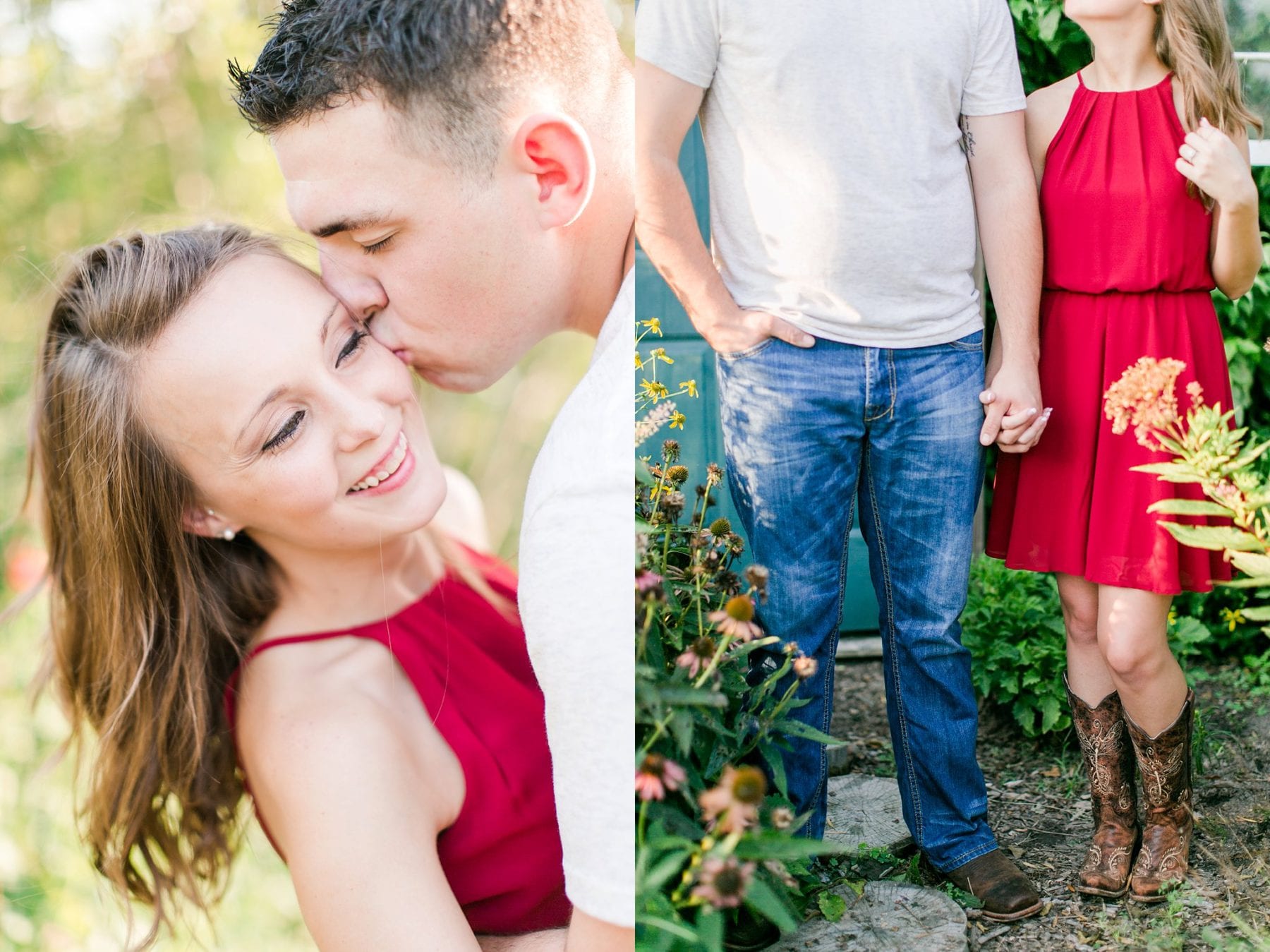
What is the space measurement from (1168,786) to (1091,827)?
6.2 inches

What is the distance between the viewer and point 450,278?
4.47 feet

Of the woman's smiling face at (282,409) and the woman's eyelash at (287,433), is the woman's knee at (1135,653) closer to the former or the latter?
the woman's smiling face at (282,409)

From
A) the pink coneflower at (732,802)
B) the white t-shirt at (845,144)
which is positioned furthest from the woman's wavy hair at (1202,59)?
the pink coneflower at (732,802)

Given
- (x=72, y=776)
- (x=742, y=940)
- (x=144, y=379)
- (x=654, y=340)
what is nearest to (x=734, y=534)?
(x=654, y=340)

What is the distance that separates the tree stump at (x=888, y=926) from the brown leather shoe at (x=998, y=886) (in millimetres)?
46

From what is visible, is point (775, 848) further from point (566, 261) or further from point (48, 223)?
point (48, 223)

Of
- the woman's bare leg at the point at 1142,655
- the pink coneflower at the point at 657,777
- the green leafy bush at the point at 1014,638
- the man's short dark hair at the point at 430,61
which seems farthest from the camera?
the green leafy bush at the point at 1014,638

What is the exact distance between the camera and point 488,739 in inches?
58.1

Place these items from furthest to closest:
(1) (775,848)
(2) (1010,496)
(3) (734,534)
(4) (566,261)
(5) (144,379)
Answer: (2) (1010,496) → (3) (734,534) → (1) (775,848) → (4) (566,261) → (5) (144,379)

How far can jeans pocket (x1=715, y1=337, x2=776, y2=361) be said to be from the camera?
1.68 meters

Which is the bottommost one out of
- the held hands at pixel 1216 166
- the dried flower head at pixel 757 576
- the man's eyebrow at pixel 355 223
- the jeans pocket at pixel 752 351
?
the dried flower head at pixel 757 576

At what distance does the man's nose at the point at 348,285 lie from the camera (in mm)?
1346

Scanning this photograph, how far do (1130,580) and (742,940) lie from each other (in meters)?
0.85

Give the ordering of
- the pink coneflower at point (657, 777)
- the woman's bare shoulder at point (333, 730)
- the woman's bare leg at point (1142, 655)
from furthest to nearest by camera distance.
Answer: the woman's bare leg at point (1142, 655)
the pink coneflower at point (657, 777)
the woman's bare shoulder at point (333, 730)
